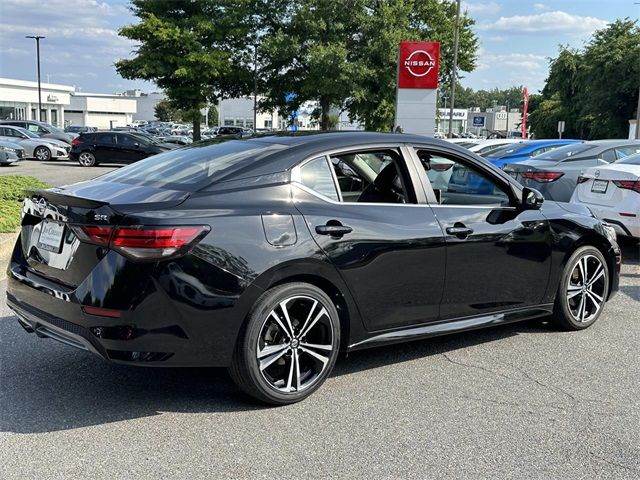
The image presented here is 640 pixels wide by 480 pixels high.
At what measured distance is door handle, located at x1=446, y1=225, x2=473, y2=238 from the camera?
14.7ft

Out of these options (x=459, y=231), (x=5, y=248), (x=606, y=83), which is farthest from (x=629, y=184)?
(x=606, y=83)

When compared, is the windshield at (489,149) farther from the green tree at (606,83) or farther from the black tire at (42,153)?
the green tree at (606,83)

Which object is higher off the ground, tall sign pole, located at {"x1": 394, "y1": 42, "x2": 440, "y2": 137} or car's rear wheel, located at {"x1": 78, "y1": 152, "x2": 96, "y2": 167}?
tall sign pole, located at {"x1": 394, "y1": 42, "x2": 440, "y2": 137}

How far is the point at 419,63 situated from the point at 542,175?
1587cm

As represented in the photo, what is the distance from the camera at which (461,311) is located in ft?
15.3

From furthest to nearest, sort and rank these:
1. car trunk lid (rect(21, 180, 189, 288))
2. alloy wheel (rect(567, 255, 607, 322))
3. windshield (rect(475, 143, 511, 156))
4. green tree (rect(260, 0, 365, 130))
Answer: green tree (rect(260, 0, 365, 130)) < windshield (rect(475, 143, 511, 156)) < alloy wheel (rect(567, 255, 607, 322)) < car trunk lid (rect(21, 180, 189, 288))

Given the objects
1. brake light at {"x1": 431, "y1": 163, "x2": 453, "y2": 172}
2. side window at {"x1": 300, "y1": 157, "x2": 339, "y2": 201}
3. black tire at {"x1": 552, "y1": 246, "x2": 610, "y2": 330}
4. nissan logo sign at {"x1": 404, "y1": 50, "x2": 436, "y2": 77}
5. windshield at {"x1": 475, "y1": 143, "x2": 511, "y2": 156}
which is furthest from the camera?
nissan logo sign at {"x1": 404, "y1": 50, "x2": 436, "y2": 77}

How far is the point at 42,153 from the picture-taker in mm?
28016

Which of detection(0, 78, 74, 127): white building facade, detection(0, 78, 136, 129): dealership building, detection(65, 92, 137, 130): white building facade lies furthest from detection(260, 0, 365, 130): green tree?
detection(65, 92, 137, 130): white building facade

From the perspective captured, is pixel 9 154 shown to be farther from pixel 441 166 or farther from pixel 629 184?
pixel 441 166

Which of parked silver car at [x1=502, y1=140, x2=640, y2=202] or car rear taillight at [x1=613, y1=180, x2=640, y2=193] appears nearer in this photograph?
car rear taillight at [x1=613, y1=180, x2=640, y2=193]

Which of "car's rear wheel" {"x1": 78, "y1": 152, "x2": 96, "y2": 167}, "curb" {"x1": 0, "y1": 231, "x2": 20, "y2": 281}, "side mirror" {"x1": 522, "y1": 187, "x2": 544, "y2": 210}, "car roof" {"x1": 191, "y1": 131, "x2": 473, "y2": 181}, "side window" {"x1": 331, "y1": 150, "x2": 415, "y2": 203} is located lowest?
"curb" {"x1": 0, "y1": 231, "x2": 20, "y2": 281}

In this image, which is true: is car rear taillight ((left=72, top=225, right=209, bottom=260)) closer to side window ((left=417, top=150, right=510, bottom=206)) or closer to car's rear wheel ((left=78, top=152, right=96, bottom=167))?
side window ((left=417, top=150, right=510, bottom=206))

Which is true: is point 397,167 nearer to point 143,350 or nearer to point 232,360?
point 232,360
